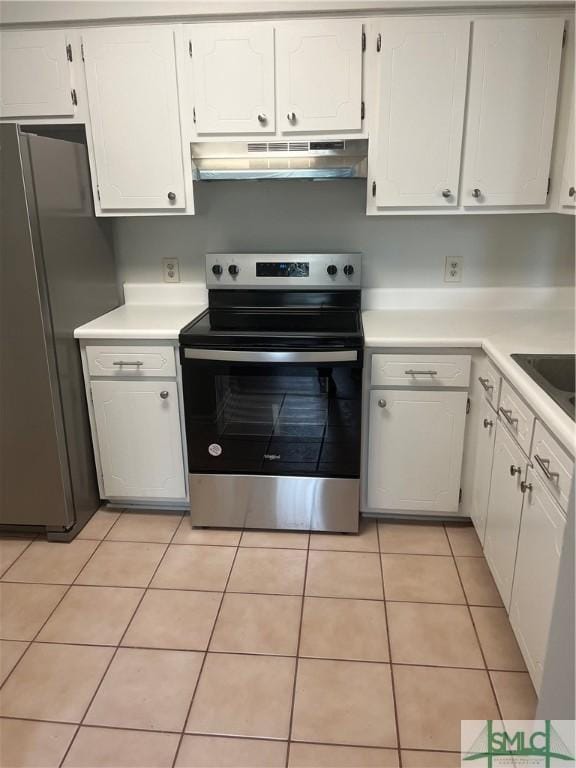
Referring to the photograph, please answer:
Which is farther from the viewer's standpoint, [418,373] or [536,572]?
[418,373]

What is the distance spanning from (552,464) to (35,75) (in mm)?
2347

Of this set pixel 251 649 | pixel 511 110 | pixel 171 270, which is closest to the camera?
pixel 251 649

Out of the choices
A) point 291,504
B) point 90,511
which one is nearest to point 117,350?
point 90,511

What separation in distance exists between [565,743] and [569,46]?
2.21 metres

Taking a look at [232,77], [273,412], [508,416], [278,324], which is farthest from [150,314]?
[508,416]

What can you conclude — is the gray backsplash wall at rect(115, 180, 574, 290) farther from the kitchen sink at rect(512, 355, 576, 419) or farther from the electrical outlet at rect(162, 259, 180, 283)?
the kitchen sink at rect(512, 355, 576, 419)

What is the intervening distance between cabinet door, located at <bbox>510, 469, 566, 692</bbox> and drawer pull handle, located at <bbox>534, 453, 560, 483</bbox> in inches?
2.1

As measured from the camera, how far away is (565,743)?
1085 millimetres

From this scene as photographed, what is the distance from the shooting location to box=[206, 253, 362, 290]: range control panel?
2521 millimetres

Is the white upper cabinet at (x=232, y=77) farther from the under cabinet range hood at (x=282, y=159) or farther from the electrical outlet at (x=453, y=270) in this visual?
the electrical outlet at (x=453, y=270)

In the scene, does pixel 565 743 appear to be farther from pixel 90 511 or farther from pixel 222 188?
pixel 222 188

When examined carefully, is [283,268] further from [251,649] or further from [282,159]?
[251,649]

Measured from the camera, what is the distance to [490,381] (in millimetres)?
2006

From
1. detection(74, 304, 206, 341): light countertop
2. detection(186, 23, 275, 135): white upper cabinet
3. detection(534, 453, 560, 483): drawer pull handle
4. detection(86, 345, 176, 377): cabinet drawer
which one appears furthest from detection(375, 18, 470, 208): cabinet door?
detection(534, 453, 560, 483): drawer pull handle
